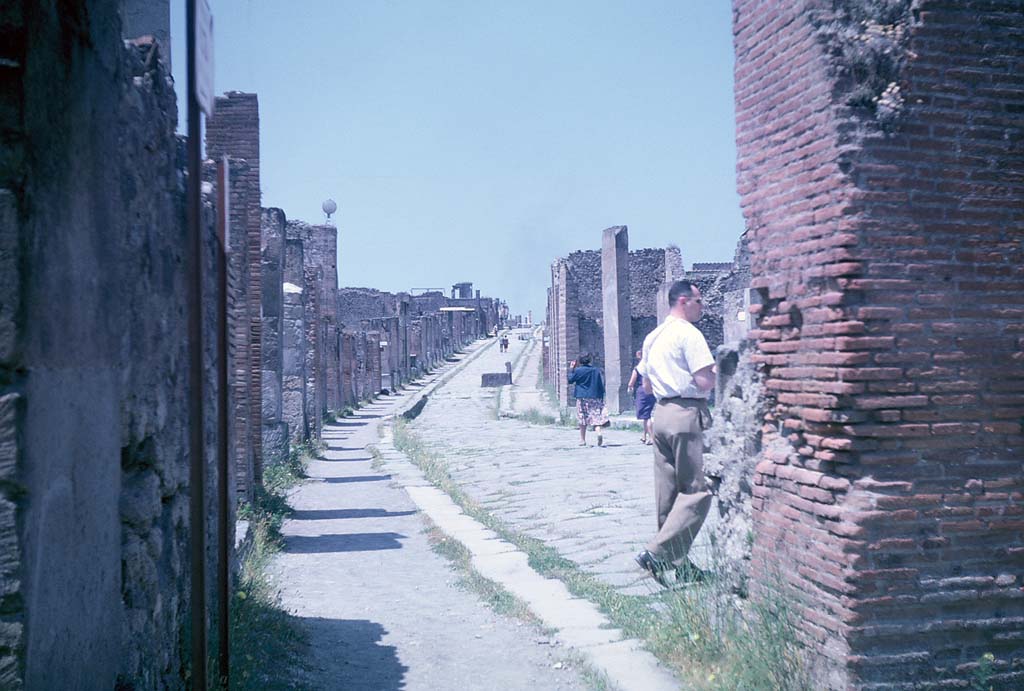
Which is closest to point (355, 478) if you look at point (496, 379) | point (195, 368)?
point (195, 368)

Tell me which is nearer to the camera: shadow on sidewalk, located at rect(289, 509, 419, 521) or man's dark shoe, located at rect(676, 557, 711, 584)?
man's dark shoe, located at rect(676, 557, 711, 584)

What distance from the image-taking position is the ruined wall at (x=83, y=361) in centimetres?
199

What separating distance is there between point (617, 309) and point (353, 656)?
15428 mm

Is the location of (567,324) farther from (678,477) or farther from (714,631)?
(714,631)

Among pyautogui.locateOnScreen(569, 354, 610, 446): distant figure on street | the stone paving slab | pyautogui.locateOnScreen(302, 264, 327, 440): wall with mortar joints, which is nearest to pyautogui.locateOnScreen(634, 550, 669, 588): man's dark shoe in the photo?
the stone paving slab

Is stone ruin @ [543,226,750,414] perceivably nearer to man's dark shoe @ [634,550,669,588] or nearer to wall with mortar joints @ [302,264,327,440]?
wall with mortar joints @ [302,264,327,440]

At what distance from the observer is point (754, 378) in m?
4.69

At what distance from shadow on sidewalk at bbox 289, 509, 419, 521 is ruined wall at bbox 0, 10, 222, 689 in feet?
20.3

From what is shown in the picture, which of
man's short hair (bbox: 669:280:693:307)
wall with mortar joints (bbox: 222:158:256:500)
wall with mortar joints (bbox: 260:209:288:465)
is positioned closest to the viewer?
man's short hair (bbox: 669:280:693:307)

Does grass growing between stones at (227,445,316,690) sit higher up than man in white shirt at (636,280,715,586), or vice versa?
man in white shirt at (636,280,715,586)

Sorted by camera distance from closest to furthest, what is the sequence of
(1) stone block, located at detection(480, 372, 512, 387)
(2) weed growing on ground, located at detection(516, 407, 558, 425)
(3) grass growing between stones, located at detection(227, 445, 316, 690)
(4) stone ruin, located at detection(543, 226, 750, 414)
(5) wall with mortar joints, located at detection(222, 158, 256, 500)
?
(3) grass growing between stones, located at detection(227, 445, 316, 690)
(5) wall with mortar joints, located at detection(222, 158, 256, 500)
(4) stone ruin, located at detection(543, 226, 750, 414)
(2) weed growing on ground, located at detection(516, 407, 558, 425)
(1) stone block, located at detection(480, 372, 512, 387)

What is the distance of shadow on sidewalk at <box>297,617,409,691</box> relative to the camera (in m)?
4.72

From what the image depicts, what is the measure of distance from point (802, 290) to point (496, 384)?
105ft

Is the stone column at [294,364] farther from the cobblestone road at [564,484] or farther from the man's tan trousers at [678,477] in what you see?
the man's tan trousers at [678,477]
